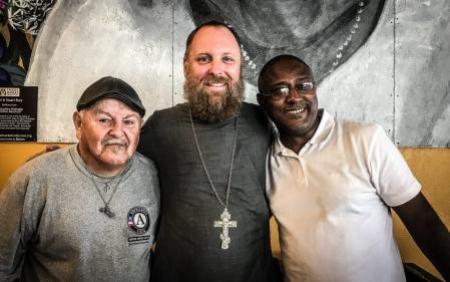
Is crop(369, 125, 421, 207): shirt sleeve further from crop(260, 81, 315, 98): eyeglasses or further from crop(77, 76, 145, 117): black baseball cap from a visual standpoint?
crop(77, 76, 145, 117): black baseball cap

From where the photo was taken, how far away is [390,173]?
1372mm

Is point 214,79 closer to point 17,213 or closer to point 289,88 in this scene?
point 289,88

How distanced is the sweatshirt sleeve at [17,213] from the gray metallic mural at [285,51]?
1.42 m

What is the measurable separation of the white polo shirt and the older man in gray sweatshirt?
27.3 inches

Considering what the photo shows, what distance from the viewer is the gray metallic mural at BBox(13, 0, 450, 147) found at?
8.45 feet

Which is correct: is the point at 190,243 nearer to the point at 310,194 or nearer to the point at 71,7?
the point at 310,194

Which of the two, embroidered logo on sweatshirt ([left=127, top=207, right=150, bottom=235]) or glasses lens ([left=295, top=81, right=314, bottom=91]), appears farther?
glasses lens ([left=295, top=81, right=314, bottom=91])

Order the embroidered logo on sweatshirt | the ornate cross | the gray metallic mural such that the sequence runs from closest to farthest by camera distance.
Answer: the embroidered logo on sweatshirt, the ornate cross, the gray metallic mural

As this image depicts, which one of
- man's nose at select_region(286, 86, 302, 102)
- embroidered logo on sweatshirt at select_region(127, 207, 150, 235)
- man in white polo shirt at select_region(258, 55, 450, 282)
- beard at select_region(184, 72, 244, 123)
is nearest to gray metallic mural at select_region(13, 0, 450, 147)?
beard at select_region(184, 72, 244, 123)

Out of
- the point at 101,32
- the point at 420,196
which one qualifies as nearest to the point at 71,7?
the point at 101,32

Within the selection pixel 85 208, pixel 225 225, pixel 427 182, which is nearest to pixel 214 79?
pixel 225 225

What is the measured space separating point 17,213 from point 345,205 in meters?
1.33

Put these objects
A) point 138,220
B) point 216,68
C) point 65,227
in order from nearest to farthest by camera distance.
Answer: point 65,227 < point 138,220 < point 216,68

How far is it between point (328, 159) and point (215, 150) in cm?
53
